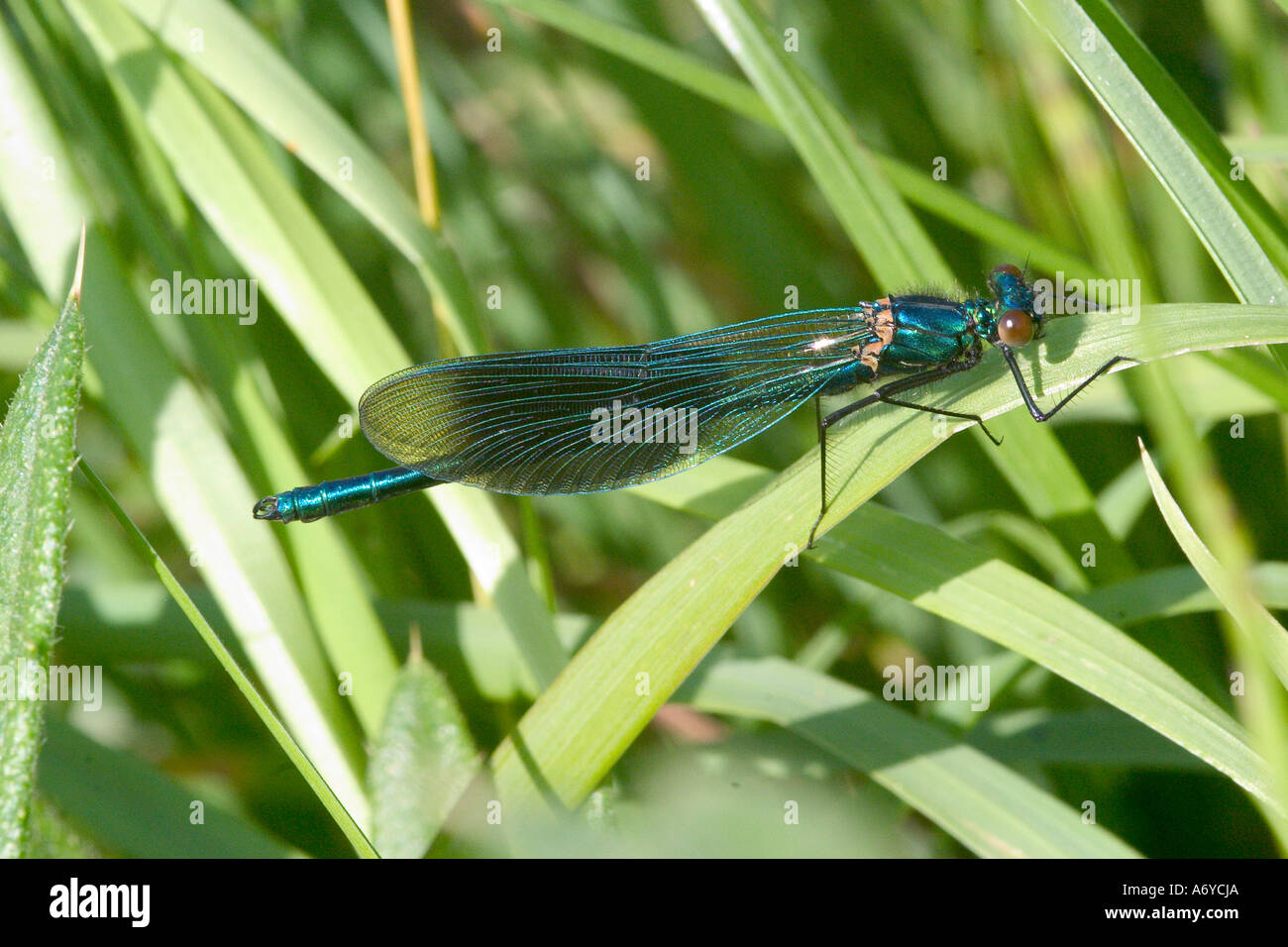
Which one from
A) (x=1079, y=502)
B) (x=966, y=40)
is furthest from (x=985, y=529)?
(x=966, y=40)

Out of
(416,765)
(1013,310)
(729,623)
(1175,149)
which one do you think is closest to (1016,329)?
(1013,310)

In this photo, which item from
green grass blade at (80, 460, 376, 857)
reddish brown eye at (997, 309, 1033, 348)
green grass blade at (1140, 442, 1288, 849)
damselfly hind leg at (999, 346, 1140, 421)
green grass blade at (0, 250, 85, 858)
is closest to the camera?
green grass blade at (1140, 442, 1288, 849)

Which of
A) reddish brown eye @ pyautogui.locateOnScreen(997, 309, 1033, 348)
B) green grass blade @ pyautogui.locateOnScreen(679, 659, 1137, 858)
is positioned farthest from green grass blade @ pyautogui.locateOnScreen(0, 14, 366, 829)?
reddish brown eye @ pyautogui.locateOnScreen(997, 309, 1033, 348)

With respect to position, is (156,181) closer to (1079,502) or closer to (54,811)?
(54,811)

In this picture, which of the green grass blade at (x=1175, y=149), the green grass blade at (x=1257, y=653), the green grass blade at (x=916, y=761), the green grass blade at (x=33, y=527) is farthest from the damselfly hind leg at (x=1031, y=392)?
the green grass blade at (x=33, y=527)

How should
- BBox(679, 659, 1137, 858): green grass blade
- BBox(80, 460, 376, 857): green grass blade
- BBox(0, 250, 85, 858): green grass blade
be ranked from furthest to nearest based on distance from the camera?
BBox(679, 659, 1137, 858): green grass blade → BBox(80, 460, 376, 857): green grass blade → BBox(0, 250, 85, 858): green grass blade

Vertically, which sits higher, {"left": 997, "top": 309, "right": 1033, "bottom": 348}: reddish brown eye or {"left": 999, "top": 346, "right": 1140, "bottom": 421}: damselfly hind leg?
{"left": 997, "top": 309, "right": 1033, "bottom": 348}: reddish brown eye

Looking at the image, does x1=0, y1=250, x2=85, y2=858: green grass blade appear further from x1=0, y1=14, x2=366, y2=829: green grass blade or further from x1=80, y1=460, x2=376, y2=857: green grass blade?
x1=0, y1=14, x2=366, y2=829: green grass blade

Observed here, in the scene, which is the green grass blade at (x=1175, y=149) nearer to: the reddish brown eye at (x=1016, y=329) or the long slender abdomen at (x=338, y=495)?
the reddish brown eye at (x=1016, y=329)
